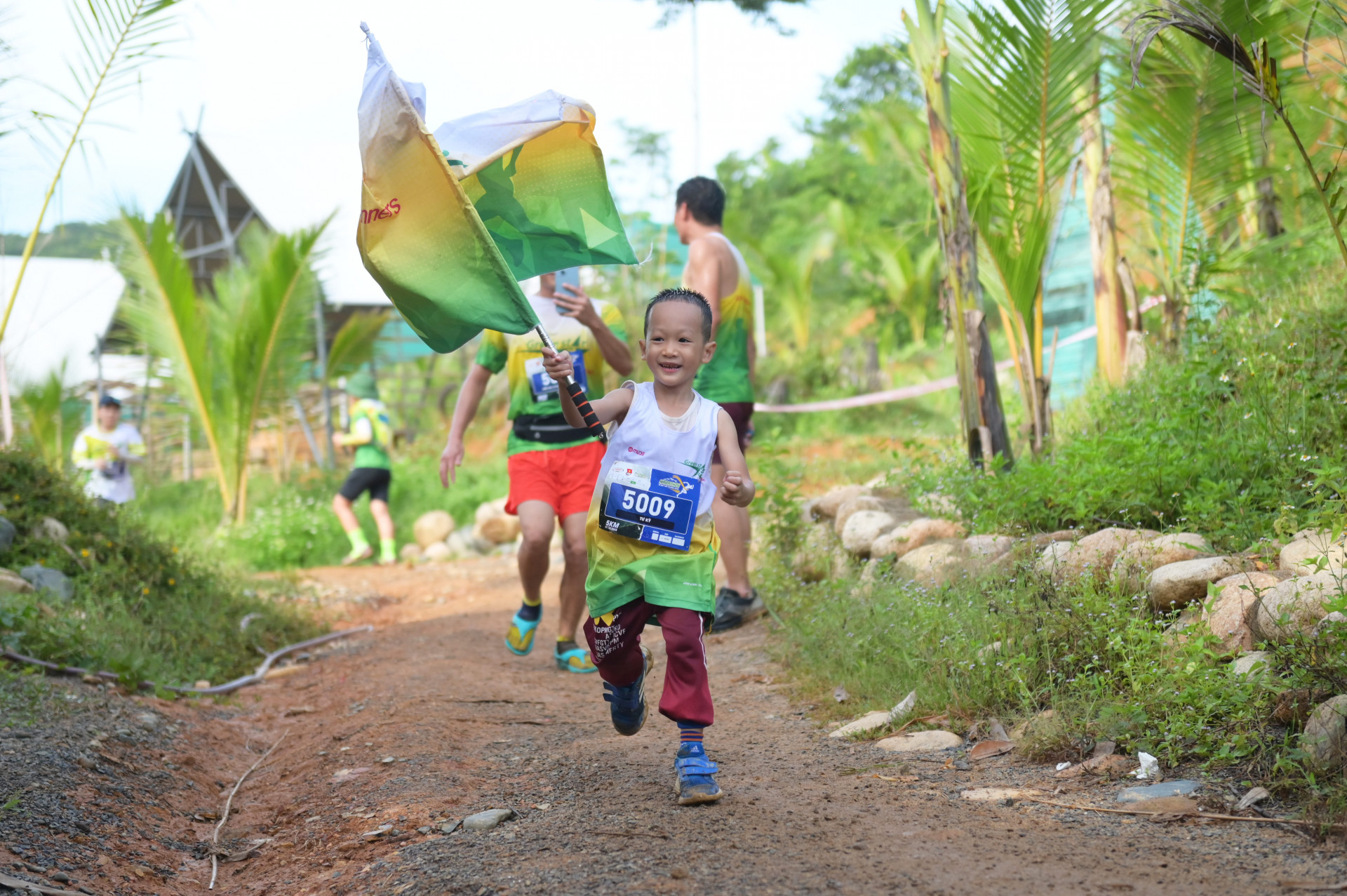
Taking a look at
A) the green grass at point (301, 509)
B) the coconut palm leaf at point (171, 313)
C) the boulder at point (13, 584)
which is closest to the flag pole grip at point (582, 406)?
the boulder at point (13, 584)

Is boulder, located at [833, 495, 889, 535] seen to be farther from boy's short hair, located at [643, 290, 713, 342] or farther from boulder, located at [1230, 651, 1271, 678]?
boy's short hair, located at [643, 290, 713, 342]

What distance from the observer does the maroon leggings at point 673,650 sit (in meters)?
2.97

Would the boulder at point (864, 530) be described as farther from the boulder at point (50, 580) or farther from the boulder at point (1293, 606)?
the boulder at point (50, 580)

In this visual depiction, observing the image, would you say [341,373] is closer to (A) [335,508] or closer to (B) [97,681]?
(A) [335,508]

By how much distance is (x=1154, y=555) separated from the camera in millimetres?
3834

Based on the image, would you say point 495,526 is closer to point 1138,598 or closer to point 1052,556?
point 1052,556

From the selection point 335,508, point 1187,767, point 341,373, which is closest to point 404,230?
point 1187,767

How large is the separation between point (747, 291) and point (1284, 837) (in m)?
3.77

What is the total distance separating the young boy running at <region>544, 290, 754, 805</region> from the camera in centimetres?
299

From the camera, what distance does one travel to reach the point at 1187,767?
295 cm

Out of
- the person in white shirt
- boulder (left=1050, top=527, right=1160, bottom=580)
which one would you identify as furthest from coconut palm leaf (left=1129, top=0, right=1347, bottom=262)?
the person in white shirt

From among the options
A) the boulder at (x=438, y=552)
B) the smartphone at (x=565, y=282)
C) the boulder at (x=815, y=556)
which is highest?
the smartphone at (x=565, y=282)

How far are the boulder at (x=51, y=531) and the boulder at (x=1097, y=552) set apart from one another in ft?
17.3

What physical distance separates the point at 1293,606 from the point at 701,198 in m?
3.54
